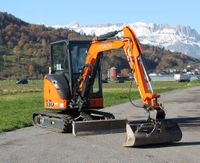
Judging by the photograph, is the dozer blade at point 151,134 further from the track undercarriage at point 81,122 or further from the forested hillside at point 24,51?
the forested hillside at point 24,51

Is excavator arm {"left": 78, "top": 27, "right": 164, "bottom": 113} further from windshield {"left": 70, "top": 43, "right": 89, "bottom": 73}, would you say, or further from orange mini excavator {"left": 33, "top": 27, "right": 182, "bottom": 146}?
windshield {"left": 70, "top": 43, "right": 89, "bottom": 73}

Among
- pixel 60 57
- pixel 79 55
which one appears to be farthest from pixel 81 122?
pixel 60 57

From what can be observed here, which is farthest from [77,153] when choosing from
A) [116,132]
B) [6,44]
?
[6,44]

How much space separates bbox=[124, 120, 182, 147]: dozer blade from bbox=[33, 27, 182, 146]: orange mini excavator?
1.14m

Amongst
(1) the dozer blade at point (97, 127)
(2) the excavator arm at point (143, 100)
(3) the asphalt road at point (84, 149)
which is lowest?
(3) the asphalt road at point (84, 149)

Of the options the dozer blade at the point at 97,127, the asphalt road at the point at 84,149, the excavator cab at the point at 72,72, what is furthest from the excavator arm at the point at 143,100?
the dozer blade at the point at 97,127

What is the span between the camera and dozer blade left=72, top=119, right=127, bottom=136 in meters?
14.6

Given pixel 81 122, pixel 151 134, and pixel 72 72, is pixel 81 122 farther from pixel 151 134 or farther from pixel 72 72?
pixel 151 134

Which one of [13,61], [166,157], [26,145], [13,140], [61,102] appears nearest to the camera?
[166,157]

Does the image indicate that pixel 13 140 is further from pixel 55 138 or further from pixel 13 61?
pixel 13 61

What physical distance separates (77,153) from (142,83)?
108 inches

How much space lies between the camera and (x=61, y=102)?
16391 millimetres

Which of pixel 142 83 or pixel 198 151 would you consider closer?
pixel 198 151

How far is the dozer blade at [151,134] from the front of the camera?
12500 mm
